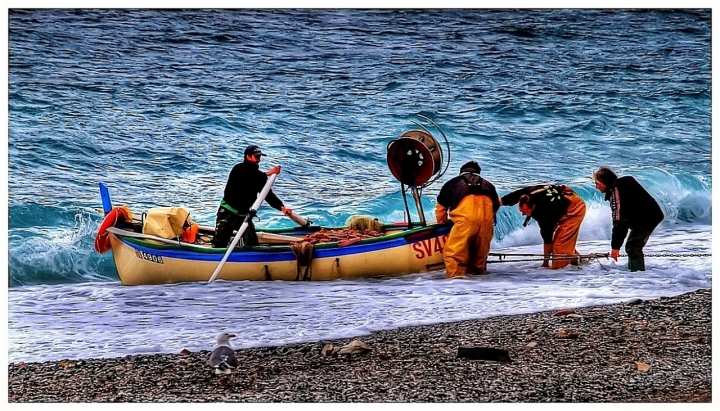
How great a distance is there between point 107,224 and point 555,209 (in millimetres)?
4170

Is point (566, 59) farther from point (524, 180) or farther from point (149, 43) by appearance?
point (149, 43)

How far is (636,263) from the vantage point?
38.4 ft

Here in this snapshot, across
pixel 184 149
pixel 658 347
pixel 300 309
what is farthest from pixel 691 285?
pixel 184 149

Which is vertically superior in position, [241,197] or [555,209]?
[241,197]

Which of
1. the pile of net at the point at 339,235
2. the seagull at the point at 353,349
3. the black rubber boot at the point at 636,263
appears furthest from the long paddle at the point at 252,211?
A: the black rubber boot at the point at 636,263

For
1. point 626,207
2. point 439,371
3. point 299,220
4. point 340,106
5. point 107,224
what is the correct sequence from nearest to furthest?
point 439,371
point 626,207
point 107,224
point 299,220
point 340,106

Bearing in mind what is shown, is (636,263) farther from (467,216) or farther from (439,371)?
(439,371)

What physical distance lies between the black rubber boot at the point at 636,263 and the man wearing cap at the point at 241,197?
10.6ft

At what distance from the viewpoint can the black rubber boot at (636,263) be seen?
38.3 ft

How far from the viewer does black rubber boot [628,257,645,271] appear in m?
11.7

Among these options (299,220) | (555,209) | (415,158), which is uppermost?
(415,158)

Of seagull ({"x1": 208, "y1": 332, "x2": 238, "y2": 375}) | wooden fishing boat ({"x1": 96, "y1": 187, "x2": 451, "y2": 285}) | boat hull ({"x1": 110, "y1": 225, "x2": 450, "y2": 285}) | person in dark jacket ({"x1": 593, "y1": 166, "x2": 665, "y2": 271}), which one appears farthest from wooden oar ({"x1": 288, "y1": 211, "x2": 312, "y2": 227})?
seagull ({"x1": 208, "y1": 332, "x2": 238, "y2": 375})

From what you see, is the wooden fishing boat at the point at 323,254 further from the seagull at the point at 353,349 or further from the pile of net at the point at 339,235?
the seagull at the point at 353,349

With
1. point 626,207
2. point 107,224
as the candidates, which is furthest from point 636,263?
point 107,224
